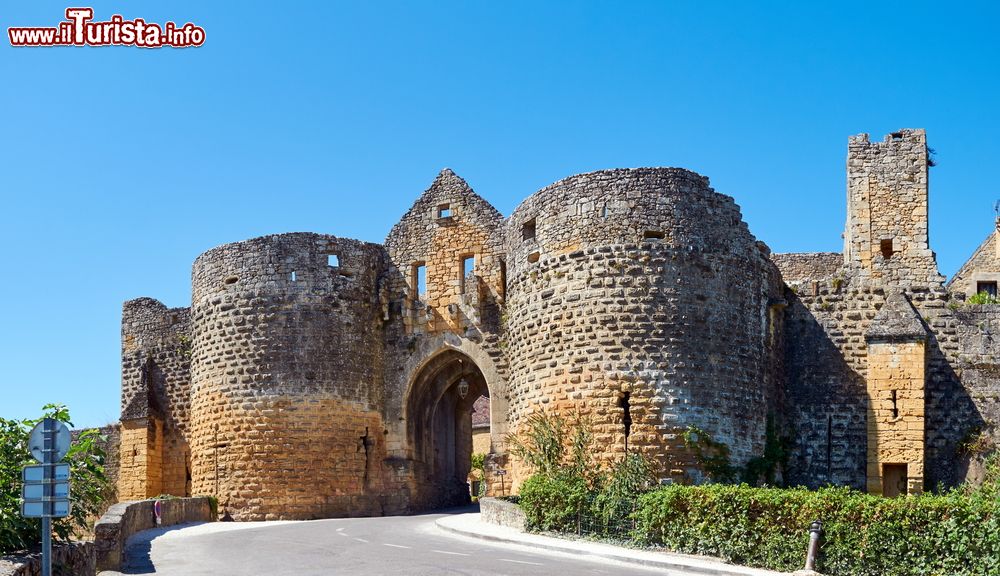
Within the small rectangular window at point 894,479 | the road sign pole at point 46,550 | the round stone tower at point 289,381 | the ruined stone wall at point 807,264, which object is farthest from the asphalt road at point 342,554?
the ruined stone wall at point 807,264

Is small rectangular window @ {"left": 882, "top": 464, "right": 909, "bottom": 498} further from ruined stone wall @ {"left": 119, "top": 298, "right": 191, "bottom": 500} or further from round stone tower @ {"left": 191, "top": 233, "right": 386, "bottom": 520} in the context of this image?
ruined stone wall @ {"left": 119, "top": 298, "right": 191, "bottom": 500}

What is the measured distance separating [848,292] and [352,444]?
11.6 m

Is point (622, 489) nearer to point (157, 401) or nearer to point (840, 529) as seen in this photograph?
point (840, 529)

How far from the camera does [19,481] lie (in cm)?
1298

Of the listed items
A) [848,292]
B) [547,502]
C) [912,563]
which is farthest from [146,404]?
[912,563]

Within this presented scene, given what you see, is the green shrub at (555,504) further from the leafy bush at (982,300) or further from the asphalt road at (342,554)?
the leafy bush at (982,300)

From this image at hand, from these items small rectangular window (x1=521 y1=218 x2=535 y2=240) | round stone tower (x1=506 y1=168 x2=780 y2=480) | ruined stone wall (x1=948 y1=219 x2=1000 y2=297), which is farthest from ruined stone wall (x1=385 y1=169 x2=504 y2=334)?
ruined stone wall (x1=948 y1=219 x2=1000 y2=297)

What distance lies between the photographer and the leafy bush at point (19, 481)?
40.5 feet

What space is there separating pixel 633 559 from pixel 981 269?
17250 millimetres

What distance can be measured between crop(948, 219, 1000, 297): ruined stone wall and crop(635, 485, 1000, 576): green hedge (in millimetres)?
14139

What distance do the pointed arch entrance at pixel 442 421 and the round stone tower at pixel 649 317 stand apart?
15.9 ft

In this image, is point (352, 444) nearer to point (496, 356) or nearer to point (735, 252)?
point (496, 356)

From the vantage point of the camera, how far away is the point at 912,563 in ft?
47.5

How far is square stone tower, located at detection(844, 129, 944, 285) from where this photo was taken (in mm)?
23953
